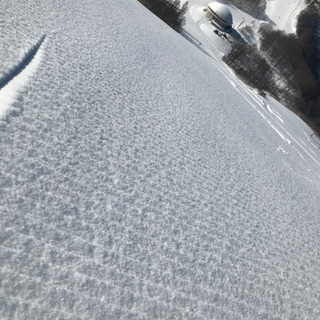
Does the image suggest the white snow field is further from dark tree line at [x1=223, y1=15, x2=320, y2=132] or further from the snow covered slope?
the snow covered slope

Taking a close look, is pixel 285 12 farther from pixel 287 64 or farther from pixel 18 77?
pixel 18 77

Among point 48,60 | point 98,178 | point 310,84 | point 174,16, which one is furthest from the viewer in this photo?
point 310,84

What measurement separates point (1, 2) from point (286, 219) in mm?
6404

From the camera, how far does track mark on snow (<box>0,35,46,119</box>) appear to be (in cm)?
285

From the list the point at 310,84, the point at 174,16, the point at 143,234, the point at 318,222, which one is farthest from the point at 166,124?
the point at 310,84

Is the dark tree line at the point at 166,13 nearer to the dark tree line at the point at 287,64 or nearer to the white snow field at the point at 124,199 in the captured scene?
the dark tree line at the point at 287,64

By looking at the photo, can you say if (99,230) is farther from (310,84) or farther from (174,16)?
(310,84)

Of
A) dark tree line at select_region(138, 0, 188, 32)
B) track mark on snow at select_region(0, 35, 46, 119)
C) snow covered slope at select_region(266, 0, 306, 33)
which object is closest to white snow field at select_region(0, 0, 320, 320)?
track mark on snow at select_region(0, 35, 46, 119)

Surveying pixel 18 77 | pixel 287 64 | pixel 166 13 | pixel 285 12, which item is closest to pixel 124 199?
pixel 18 77

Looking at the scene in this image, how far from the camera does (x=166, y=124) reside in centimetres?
466

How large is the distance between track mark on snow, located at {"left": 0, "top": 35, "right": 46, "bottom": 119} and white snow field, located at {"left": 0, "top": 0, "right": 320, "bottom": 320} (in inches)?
1.1

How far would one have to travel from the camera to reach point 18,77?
323 centimetres

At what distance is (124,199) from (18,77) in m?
2.17

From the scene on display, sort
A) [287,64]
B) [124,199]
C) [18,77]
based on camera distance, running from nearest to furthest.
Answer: [124,199] < [18,77] < [287,64]
